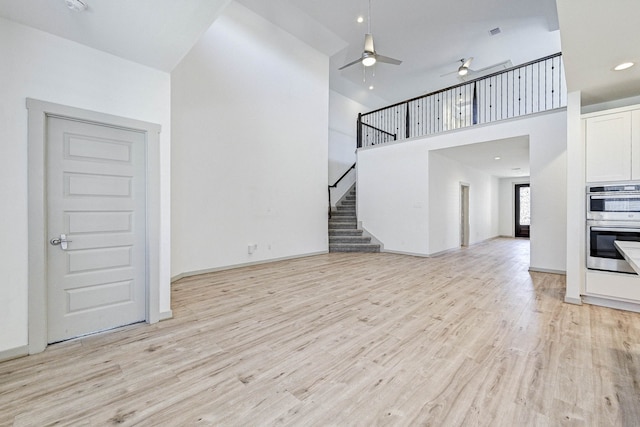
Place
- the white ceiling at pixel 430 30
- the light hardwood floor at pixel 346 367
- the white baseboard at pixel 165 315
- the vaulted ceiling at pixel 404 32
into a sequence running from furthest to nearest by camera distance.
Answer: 1. the white ceiling at pixel 430 30
2. the white baseboard at pixel 165 315
3. the vaulted ceiling at pixel 404 32
4. the light hardwood floor at pixel 346 367

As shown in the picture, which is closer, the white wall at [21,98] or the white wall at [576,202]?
the white wall at [21,98]

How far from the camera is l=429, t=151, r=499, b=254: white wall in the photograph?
698 cm

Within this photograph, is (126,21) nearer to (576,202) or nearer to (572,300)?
(576,202)

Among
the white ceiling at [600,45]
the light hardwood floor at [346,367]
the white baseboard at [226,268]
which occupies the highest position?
the white ceiling at [600,45]

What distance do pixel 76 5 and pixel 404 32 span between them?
23.0ft

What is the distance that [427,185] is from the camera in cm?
675

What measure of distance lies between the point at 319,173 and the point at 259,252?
2.67 metres

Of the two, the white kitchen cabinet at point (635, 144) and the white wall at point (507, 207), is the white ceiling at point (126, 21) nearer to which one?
the white kitchen cabinet at point (635, 144)

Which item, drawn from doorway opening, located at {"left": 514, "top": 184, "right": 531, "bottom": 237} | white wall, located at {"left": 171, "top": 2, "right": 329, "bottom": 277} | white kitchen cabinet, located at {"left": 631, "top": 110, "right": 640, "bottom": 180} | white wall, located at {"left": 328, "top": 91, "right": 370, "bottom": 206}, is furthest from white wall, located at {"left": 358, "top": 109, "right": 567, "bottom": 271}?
doorway opening, located at {"left": 514, "top": 184, "right": 531, "bottom": 237}

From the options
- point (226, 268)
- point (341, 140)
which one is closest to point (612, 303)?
point (226, 268)

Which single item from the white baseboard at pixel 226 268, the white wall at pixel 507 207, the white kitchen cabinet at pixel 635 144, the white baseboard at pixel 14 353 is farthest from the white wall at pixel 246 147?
the white wall at pixel 507 207

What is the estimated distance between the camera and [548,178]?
5.28 metres

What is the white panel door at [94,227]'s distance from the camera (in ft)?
8.02

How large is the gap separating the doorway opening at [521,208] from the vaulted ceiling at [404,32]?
5580 mm
